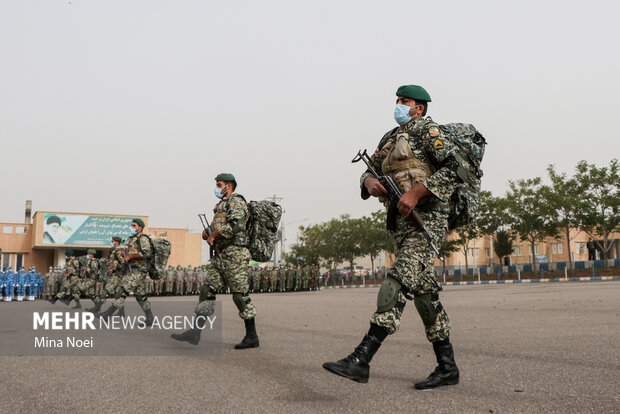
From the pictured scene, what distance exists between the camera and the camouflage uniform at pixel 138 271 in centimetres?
914

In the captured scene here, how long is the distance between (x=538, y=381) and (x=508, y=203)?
127ft

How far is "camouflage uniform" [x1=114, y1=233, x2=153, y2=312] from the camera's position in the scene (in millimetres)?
9141

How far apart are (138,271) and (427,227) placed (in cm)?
694

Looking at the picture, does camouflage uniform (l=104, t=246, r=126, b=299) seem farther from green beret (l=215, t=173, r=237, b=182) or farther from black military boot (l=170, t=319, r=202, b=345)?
green beret (l=215, t=173, r=237, b=182)

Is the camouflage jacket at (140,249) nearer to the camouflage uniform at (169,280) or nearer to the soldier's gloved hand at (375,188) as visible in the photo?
the soldier's gloved hand at (375,188)

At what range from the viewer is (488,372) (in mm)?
4160

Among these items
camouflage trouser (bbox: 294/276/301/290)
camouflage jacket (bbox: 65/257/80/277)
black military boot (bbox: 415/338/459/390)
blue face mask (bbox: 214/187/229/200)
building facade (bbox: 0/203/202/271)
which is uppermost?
building facade (bbox: 0/203/202/271)

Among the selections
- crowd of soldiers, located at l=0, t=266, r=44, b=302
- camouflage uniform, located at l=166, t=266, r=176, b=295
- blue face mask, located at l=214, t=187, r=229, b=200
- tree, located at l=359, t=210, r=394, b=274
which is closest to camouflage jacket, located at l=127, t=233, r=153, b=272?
blue face mask, located at l=214, t=187, r=229, b=200

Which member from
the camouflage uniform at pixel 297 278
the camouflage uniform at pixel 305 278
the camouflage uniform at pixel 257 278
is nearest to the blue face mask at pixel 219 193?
the camouflage uniform at pixel 257 278

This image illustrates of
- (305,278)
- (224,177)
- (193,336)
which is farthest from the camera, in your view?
(305,278)

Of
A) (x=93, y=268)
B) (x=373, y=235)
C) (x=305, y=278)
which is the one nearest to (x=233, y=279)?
(x=93, y=268)

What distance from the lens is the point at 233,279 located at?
240 inches

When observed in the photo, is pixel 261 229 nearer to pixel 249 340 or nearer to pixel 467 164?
pixel 249 340

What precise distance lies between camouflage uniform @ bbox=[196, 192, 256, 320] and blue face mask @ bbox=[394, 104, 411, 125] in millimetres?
2682
